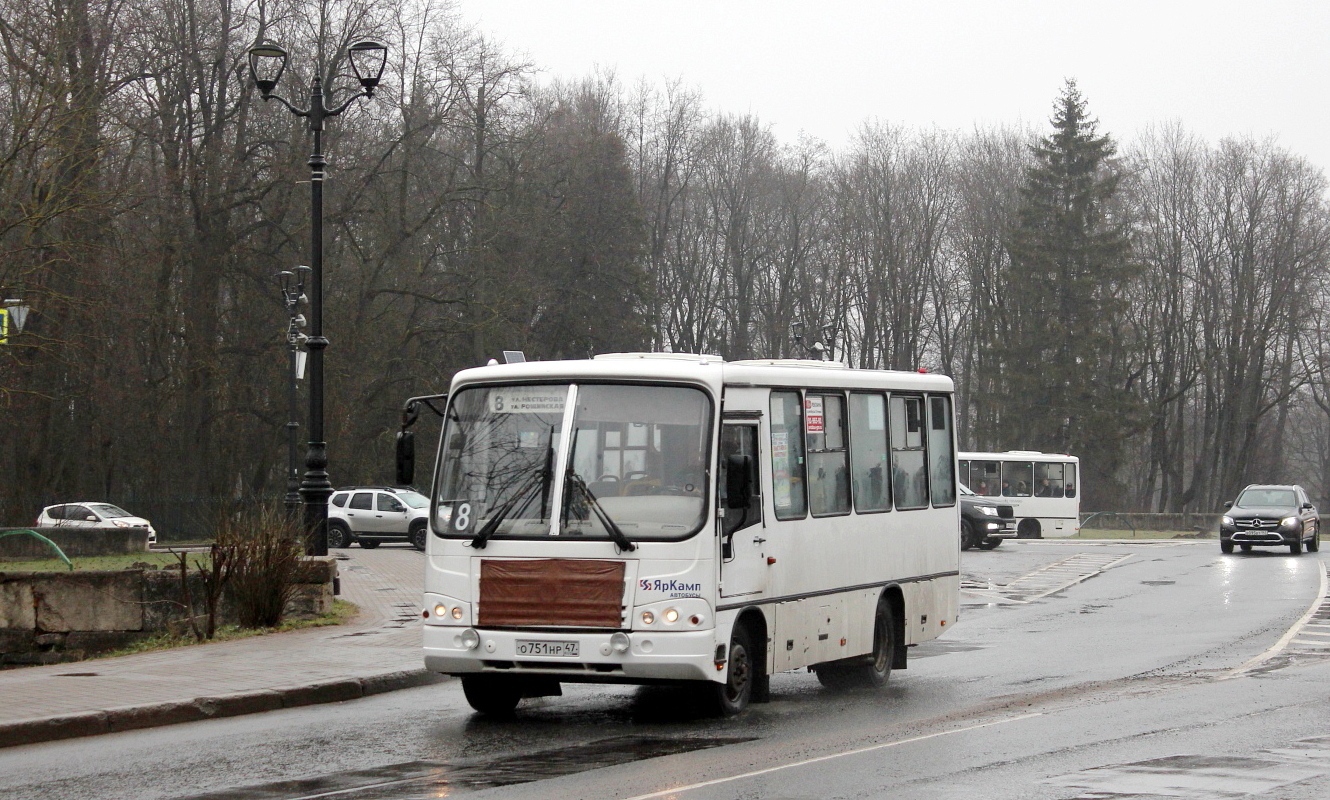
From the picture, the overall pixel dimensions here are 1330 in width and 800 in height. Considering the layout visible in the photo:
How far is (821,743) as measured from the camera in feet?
34.7

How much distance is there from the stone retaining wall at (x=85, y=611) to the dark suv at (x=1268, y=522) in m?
29.0

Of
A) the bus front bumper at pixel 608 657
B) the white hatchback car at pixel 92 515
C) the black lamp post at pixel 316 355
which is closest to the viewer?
the bus front bumper at pixel 608 657

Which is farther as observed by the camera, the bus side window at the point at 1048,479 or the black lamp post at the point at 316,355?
the bus side window at the point at 1048,479

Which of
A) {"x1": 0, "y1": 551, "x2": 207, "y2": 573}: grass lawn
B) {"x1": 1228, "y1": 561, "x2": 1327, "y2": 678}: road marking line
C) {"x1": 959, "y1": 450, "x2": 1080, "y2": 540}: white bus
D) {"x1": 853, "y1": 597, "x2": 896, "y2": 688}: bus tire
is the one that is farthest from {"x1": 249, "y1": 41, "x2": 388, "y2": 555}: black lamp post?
{"x1": 959, "y1": 450, "x2": 1080, "y2": 540}: white bus

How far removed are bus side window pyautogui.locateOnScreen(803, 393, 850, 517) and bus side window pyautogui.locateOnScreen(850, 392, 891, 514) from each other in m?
0.21

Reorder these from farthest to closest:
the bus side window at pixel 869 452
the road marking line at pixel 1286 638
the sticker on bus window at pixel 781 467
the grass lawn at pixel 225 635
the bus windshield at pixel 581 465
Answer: the grass lawn at pixel 225 635 → the road marking line at pixel 1286 638 → the bus side window at pixel 869 452 → the sticker on bus window at pixel 781 467 → the bus windshield at pixel 581 465

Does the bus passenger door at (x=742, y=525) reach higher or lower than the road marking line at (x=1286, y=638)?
higher

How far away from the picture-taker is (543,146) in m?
57.6

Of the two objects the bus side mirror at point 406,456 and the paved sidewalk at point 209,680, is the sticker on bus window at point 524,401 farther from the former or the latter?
the paved sidewalk at point 209,680

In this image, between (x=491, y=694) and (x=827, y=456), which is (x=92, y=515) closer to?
(x=491, y=694)

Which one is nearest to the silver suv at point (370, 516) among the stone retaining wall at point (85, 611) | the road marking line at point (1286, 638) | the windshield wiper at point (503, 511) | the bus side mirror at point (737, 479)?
the road marking line at point (1286, 638)

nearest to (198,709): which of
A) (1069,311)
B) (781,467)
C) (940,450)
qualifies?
(781,467)

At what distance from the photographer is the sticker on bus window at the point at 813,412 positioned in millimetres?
13203

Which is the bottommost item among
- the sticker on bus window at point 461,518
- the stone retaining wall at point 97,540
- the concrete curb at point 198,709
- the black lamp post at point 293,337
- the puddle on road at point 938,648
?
the puddle on road at point 938,648
